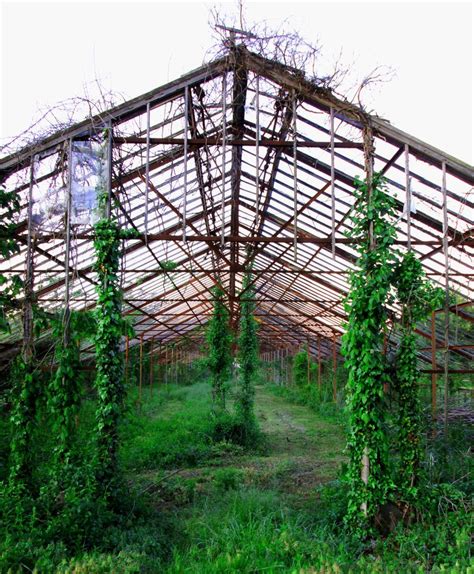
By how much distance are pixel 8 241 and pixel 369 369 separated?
5.98 meters

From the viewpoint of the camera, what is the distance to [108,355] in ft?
26.0

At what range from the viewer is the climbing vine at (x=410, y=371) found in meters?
7.46

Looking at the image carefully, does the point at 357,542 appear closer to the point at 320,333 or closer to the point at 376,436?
the point at 376,436

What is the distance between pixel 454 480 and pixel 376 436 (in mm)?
1747

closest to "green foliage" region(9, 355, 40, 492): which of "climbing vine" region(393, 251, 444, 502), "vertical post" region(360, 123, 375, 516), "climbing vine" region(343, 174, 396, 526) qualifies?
"climbing vine" region(343, 174, 396, 526)

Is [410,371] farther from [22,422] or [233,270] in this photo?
[22,422]

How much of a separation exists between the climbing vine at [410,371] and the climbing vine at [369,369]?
0.27m

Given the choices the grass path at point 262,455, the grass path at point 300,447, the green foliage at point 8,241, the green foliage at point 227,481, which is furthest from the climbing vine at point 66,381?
the grass path at point 300,447

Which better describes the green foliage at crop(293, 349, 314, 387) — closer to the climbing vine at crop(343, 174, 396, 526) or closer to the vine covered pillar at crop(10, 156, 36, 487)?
the climbing vine at crop(343, 174, 396, 526)

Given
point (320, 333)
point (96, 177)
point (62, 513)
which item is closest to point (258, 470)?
point (62, 513)

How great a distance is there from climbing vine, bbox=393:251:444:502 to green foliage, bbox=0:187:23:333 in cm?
610

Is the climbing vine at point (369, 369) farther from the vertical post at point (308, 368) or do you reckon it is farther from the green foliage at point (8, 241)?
the vertical post at point (308, 368)

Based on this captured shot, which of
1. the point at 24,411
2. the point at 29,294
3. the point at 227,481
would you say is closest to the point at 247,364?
the point at 227,481

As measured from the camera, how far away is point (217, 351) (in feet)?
Answer: 55.1
